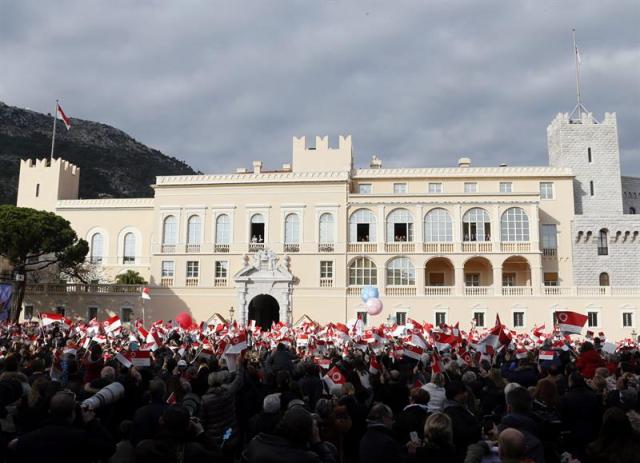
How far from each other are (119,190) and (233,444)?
10743 cm

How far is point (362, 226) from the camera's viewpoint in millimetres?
45250

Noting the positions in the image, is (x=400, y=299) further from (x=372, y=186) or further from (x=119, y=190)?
(x=119, y=190)

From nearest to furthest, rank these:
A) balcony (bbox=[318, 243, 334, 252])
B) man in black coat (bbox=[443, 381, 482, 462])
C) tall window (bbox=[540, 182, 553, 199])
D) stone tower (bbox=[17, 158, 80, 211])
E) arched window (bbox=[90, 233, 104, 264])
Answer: man in black coat (bbox=[443, 381, 482, 462])
balcony (bbox=[318, 243, 334, 252])
tall window (bbox=[540, 182, 553, 199])
arched window (bbox=[90, 233, 104, 264])
stone tower (bbox=[17, 158, 80, 211])

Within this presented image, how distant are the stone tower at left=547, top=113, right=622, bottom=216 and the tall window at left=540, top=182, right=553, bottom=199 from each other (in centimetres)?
263

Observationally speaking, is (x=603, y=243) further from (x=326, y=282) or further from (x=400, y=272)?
(x=326, y=282)

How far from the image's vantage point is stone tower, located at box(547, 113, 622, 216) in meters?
48.2

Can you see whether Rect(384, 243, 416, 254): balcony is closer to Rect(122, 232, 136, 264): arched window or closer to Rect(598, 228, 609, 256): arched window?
Rect(598, 228, 609, 256): arched window

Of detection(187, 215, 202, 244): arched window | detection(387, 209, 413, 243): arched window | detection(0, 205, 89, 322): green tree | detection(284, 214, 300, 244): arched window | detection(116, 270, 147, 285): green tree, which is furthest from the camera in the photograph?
detection(116, 270, 147, 285): green tree

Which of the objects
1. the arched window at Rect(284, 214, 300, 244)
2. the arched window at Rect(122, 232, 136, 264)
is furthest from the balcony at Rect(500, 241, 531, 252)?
the arched window at Rect(122, 232, 136, 264)

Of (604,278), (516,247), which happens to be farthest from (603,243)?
(516,247)

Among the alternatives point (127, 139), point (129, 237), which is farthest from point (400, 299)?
point (127, 139)

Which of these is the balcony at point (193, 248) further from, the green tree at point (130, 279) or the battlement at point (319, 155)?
the battlement at point (319, 155)

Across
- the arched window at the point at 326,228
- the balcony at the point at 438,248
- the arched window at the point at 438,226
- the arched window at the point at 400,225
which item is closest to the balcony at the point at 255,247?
the arched window at the point at 326,228

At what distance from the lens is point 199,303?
4512 cm
